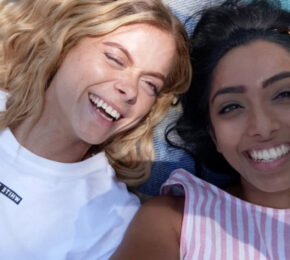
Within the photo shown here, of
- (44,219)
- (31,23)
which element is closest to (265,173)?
(44,219)

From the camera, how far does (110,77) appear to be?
137cm

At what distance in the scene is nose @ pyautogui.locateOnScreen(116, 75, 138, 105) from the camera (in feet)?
4.50

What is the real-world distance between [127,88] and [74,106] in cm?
18

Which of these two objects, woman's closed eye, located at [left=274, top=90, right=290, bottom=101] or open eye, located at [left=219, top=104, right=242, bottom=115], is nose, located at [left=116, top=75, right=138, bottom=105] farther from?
woman's closed eye, located at [left=274, top=90, right=290, bottom=101]

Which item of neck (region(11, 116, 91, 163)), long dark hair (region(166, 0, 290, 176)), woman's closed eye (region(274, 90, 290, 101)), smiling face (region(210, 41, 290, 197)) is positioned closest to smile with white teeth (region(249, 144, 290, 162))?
smiling face (region(210, 41, 290, 197))

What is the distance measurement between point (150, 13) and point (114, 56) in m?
0.20

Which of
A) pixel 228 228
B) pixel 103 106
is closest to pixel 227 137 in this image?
pixel 228 228

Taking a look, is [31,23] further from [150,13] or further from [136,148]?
[136,148]

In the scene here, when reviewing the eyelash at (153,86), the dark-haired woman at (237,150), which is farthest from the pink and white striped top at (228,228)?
the eyelash at (153,86)

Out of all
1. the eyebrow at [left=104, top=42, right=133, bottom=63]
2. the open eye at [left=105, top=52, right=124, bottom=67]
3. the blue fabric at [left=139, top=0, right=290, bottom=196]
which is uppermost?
the eyebrow at [left=104, top=42, right=133, bottom=63]

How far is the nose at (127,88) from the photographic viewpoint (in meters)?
1.37

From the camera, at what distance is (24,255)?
1377 millimetres

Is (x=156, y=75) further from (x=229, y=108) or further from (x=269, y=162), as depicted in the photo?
(x=269, y=162)

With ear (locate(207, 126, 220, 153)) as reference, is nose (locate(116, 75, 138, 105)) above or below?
above
